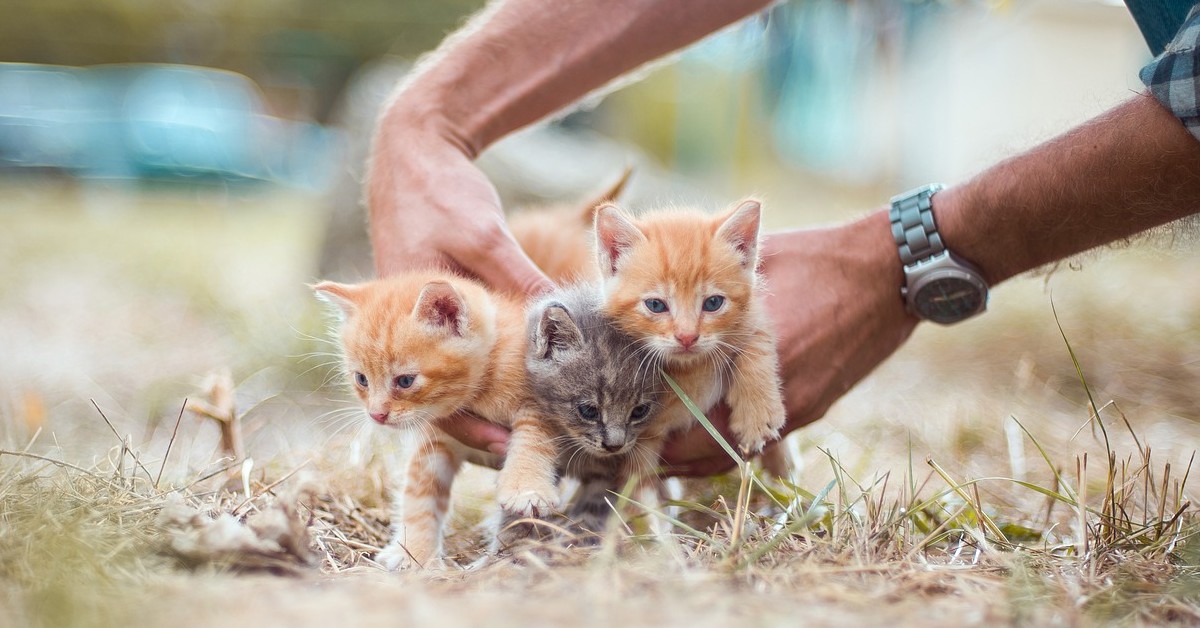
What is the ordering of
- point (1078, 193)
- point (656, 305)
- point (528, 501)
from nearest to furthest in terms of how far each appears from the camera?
point (528, 501) → point (1078, 193) → point (656, 305)

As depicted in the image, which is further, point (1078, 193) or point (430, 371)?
point (430, 371)

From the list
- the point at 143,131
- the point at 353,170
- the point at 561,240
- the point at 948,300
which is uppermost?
the point at 143,131

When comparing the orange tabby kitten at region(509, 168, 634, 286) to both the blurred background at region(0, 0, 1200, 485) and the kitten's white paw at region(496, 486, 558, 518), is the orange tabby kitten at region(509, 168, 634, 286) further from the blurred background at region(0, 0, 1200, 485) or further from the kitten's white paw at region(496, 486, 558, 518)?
the blurred background at region(0, 0, 1200, 485)

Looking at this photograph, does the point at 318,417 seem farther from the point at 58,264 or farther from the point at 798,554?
the point at 58,264

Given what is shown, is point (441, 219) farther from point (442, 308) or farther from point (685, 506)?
point (685, 506)

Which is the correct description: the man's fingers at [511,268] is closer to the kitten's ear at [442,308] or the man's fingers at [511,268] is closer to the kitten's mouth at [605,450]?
the kitten's ear at [442,308]

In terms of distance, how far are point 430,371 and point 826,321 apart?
Answer: 0.95m

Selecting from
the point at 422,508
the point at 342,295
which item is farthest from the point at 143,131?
the point at 422,508

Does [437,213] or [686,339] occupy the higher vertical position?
[437,213]

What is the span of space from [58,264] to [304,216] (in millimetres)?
4185

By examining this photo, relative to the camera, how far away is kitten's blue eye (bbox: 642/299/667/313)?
1.96 meters

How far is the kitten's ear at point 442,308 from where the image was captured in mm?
1908

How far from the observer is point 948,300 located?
202 centimetres

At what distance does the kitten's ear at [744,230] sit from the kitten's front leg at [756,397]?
0.68ft
